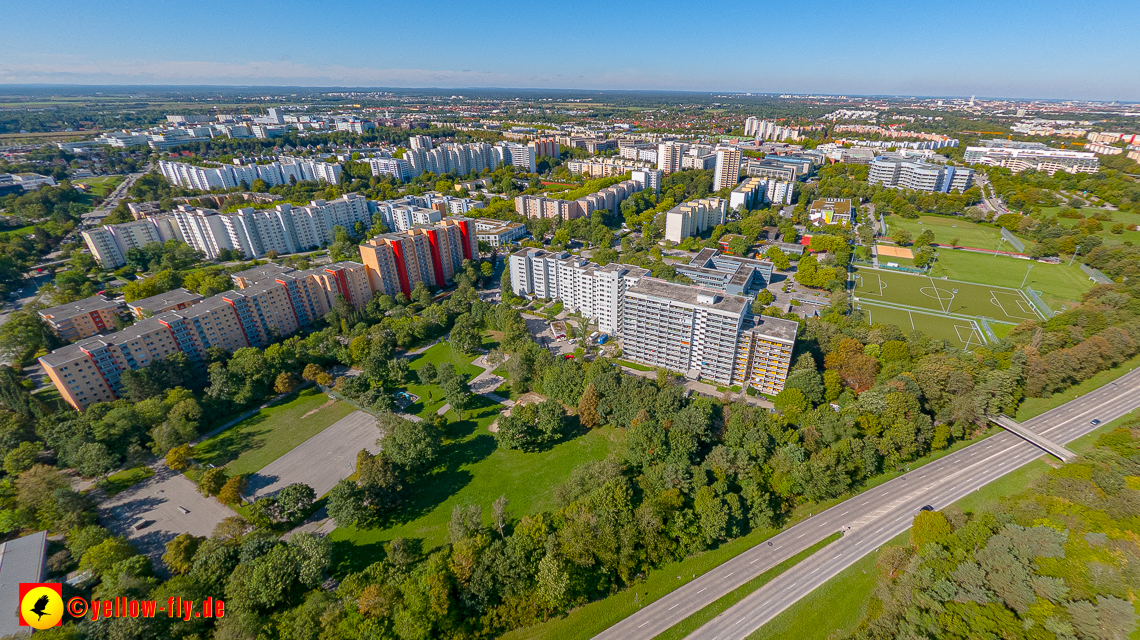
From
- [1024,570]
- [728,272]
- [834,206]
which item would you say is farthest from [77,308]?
[834,206]

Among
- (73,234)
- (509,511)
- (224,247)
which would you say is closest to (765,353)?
(509,511)

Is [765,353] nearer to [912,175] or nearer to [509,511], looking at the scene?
[509,511]

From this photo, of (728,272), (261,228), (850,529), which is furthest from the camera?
(261,228)

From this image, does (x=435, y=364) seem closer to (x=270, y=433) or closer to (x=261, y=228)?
(x=270, y=433)

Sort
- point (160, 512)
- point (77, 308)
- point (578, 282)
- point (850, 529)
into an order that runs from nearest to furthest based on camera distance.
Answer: point (850, 529), point (160, 512), point (77, 308), point (578, 282)

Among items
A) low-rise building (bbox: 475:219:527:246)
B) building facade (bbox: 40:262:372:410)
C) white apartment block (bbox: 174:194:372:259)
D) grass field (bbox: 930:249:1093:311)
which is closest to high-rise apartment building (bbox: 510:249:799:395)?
low-rise building (bbox: 475:219:527:246)

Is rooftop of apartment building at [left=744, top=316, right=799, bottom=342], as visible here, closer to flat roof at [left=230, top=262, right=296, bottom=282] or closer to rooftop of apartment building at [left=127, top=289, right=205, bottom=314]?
flat roof at [left=230, top=262, right=296, bottom=282]

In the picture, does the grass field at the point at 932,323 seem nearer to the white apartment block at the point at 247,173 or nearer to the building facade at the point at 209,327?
the building facade at the point at 209,327

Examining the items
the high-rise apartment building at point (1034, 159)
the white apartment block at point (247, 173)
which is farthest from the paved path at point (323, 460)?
the high-rise apartment building at point (1034, 159)
